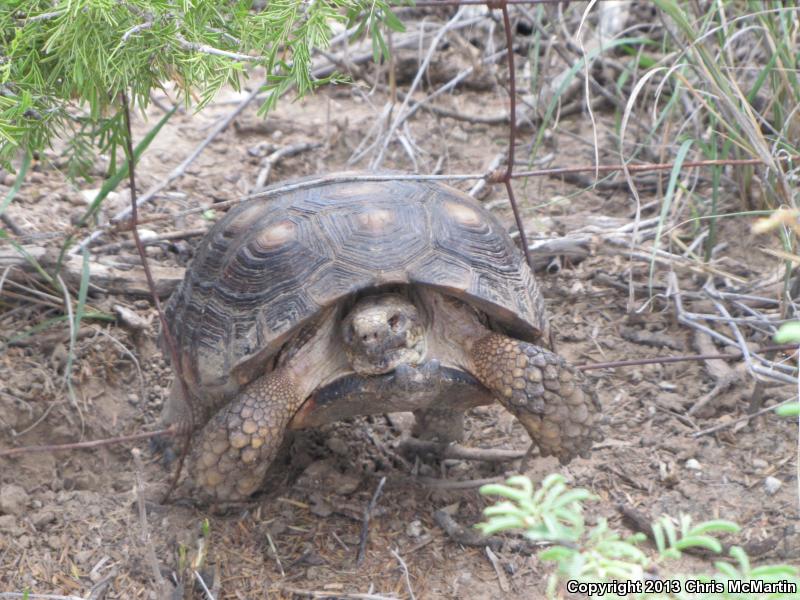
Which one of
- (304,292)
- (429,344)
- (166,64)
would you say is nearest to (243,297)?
(304,292)

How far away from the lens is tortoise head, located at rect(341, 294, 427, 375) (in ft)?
7.59

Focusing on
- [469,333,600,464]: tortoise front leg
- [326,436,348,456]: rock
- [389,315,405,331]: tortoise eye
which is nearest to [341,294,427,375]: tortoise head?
[389,315,405,331]: tortoise eye

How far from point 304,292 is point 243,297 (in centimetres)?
21

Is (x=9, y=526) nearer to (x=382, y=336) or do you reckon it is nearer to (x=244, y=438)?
(x=244, y=438)

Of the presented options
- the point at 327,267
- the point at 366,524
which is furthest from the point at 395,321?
the point at 366,524

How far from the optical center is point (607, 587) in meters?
1.33

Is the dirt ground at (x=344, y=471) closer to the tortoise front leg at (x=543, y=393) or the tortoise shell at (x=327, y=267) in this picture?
the tortoise front leg at (x=543, y=393)

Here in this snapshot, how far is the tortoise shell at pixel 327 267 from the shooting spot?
2.41 m

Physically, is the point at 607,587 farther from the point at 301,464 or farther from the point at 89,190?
the point at 89,190

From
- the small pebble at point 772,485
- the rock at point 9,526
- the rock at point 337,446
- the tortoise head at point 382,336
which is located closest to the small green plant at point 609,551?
the tortoise head at point 382,336

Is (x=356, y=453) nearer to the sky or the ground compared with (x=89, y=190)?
nearer to the ground

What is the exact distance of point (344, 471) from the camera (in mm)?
2789

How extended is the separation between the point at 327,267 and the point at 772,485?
1.42 m

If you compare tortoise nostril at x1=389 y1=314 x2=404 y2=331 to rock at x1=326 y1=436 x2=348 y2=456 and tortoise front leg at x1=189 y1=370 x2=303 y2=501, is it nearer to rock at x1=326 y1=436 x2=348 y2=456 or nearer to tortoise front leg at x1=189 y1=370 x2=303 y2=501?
tortoise front leg at x1=189 y1=370 x2=303 y2=501
